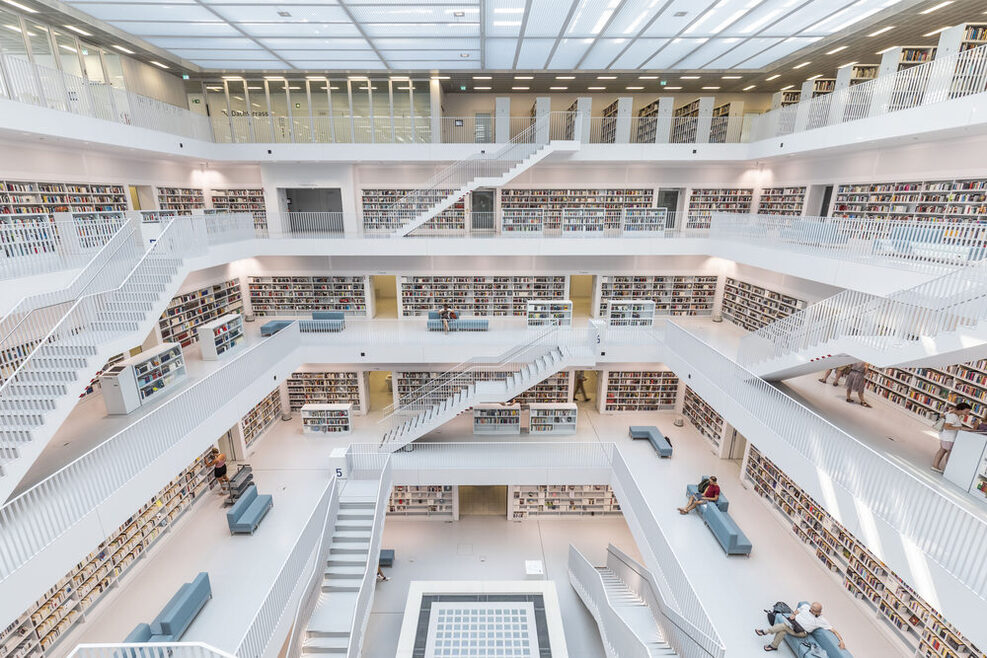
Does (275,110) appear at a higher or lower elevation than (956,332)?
higher

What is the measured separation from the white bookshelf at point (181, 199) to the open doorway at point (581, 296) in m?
12.7

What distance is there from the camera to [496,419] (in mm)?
12977

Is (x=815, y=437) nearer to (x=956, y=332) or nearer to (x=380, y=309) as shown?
(x=956, y=332)

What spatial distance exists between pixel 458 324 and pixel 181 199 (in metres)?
9.26

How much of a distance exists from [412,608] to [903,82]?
14.5 m

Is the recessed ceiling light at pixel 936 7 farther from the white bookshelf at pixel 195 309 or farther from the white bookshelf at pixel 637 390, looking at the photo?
the white bookshelf at pixel 195 309

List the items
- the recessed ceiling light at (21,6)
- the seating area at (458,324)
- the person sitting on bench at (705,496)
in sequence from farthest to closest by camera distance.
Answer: the seating area at (458,324), the person sitting on bench at (705,496), the recessed ceiling light at (21,6)

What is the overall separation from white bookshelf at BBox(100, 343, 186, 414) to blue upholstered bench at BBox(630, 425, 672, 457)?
38.1 ft

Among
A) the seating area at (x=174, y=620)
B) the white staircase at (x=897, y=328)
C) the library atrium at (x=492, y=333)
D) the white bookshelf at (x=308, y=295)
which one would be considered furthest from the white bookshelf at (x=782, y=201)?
the seating area at (x=174, y=620)

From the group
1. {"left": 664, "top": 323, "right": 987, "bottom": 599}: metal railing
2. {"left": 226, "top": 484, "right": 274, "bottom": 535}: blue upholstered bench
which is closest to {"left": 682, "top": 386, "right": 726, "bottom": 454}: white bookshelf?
{"left": 664, "top": 323, "right": 987, "bottom": 599}: metal railing

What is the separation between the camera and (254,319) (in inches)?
590

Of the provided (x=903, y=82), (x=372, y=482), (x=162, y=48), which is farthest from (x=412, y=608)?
(x=162, y=48)

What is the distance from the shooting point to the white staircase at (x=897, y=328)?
5.59 metres

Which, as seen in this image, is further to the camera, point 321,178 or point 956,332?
point 321,178
